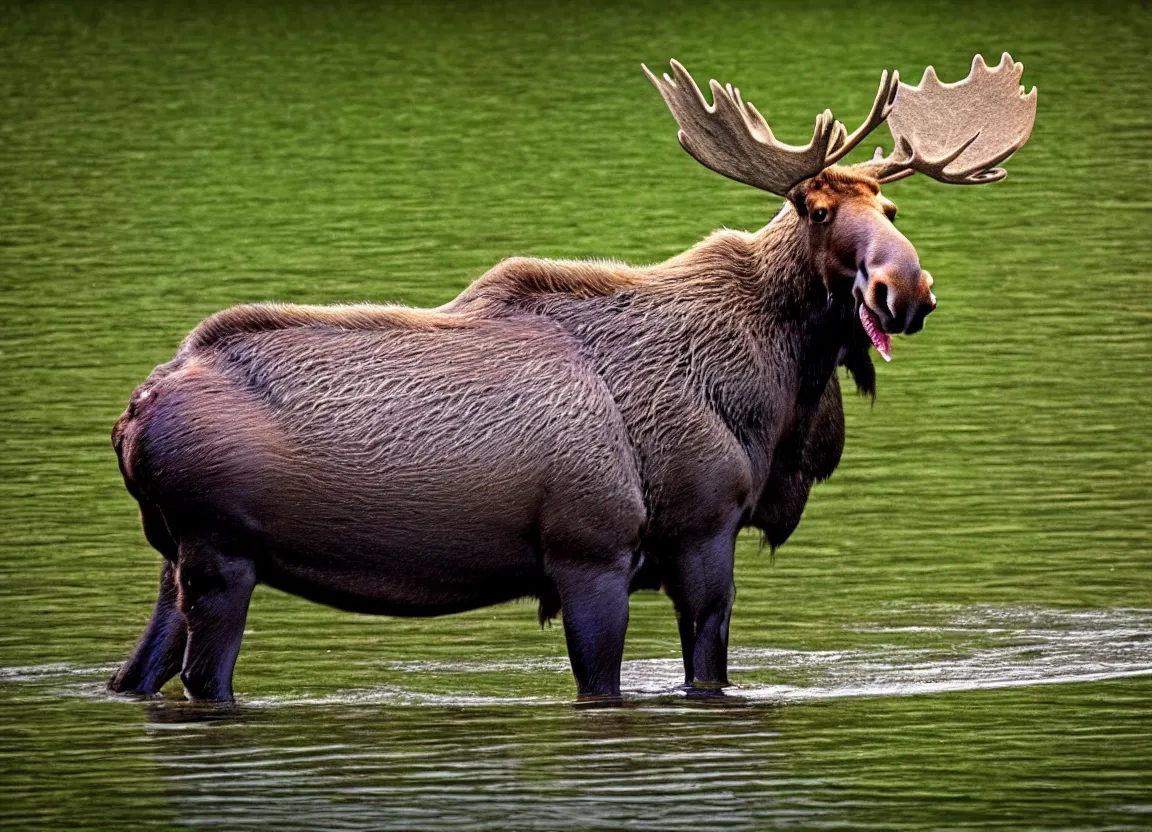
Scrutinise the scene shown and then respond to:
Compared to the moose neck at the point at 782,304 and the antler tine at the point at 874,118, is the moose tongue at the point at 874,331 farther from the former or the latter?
the antler tine at the point at 874,118

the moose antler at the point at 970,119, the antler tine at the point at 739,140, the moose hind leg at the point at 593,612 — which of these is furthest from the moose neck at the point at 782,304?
the moose hind leg at the point at 593,612

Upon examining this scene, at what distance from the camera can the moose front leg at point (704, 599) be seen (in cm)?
1140

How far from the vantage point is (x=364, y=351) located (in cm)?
1134

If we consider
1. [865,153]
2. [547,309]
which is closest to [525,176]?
[865,153]

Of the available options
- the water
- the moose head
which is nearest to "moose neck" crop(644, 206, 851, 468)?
the moose head

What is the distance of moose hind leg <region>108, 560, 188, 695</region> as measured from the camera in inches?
455

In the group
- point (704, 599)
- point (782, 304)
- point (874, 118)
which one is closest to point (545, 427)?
point (704, 599)

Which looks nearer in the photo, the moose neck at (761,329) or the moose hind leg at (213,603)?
the moose hind leg at (213,603)

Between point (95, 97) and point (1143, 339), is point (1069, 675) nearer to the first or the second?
point (1143, 339)

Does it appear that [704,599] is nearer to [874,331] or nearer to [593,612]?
A: [593,612]

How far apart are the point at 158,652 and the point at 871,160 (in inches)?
144

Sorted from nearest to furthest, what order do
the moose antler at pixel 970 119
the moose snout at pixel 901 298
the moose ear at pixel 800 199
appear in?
1. the moose snout at pixel 901 298
2. the moose ear at pixel 800 199
3. the moose antler at pixel 970 119

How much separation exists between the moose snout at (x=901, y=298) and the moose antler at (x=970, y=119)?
3.99ft

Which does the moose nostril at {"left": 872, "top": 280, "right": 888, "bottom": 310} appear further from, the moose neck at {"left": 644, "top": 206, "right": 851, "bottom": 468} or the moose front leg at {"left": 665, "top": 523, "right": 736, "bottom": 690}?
the moose front leg at {"left": 665, "top": 523, "right": 736, "bottom": 690}
